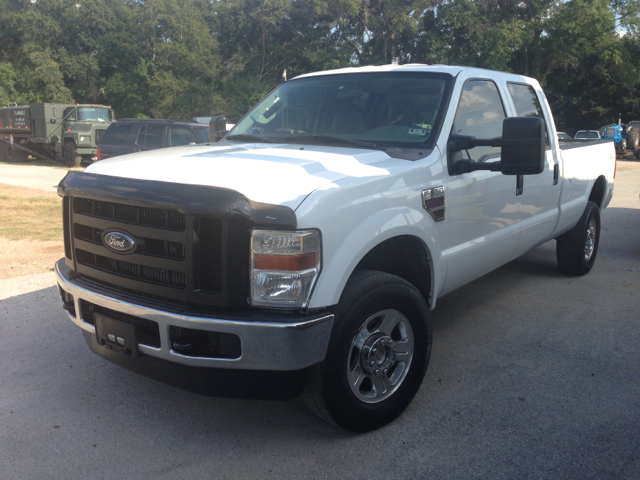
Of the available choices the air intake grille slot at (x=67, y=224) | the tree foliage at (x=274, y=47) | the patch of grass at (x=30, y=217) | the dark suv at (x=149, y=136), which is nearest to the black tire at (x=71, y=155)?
the dark suv at (x=149, y=136)

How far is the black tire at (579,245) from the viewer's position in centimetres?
609

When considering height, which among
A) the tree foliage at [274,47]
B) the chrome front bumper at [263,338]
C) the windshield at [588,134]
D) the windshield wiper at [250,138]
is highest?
the tree foliage at [274,47]

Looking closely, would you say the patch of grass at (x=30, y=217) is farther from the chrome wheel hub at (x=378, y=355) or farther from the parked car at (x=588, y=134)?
the parked car at (x=588, y=134)

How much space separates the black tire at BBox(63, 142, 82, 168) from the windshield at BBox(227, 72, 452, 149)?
18748 mm

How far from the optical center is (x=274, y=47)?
44156 mm

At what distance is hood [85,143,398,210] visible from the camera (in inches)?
108

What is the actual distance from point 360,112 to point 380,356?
1.78 m

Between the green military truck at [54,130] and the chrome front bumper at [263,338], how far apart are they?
20111 millimetres

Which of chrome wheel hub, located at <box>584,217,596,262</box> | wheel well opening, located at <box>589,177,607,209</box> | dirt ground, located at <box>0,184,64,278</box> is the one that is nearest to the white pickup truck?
chrome wheel hub, located at <box>584,217,596,262</box>

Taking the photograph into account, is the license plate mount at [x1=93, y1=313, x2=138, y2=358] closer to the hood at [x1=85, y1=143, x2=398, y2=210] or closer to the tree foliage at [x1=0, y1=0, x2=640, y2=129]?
the hood at [x1=85, y1=143, x2=398, y2=210]

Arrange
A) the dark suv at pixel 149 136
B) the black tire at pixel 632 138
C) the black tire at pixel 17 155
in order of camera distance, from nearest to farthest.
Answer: the dark suv at pixel 149 136 < the black tire at pixel 17 155 < the black tire at pixel 632 138

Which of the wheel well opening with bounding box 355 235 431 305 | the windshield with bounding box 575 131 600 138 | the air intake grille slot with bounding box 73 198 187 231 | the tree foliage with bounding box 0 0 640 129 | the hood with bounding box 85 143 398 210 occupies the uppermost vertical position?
the tree foliage with bounding box 0 0 640 129

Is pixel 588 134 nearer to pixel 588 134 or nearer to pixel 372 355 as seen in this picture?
pixel 588 134

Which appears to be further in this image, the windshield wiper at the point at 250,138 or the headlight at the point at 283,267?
the windshield wiper at the point at 250,138
